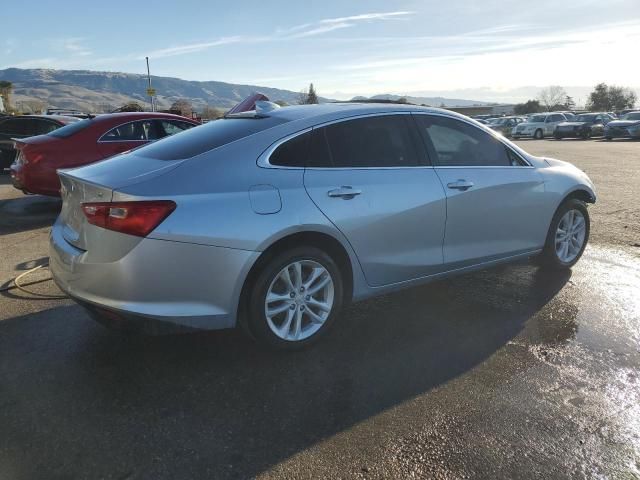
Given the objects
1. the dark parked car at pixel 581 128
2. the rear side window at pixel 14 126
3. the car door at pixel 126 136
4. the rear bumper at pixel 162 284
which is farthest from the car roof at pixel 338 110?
the dark parked car at pixel 581 128

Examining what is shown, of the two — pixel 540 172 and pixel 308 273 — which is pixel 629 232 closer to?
pixel 540 172

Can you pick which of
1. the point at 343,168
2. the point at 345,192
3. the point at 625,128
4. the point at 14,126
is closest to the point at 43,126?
the point at 14,126

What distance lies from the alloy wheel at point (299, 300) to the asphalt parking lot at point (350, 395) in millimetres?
184

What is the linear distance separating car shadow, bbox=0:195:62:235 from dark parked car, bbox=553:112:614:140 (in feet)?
108

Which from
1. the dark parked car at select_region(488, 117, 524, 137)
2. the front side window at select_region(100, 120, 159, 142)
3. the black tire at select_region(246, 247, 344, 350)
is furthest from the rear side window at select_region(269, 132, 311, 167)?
the dark parked car at select_region(488, 117, 524, 137)

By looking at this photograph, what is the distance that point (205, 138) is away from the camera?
3732mm

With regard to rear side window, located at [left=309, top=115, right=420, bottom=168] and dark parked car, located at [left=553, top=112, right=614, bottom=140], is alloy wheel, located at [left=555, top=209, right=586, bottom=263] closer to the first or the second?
rear side window, located at [left=309, top=115, right=420, bottom=168]

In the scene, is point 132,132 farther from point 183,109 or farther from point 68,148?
point 183,109

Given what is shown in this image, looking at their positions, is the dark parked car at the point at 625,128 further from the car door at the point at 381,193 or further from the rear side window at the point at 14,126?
the car door at the point at 381,193

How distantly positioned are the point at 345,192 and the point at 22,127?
1175cm

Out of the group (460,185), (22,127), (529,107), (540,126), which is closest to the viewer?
(460,185)

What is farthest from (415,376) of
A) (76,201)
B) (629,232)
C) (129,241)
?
(629,232)

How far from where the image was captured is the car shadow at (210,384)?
102 inches

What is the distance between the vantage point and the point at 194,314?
318 cm
